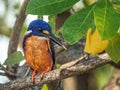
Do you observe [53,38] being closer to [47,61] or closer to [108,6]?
[47,61]

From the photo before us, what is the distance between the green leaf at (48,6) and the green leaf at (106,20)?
9 cm

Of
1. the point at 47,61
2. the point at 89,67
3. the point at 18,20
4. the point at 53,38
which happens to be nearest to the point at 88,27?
the point at 89,67

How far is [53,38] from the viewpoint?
180 cm

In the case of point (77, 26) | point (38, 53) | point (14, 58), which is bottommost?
point (38, 53)

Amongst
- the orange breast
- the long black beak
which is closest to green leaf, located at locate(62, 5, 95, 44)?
the long black beak

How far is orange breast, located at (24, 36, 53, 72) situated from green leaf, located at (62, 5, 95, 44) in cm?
87

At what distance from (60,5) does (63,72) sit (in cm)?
44

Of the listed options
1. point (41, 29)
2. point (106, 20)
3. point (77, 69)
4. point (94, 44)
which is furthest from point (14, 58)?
point (106, 20)

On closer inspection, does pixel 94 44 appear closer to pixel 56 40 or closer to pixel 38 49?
pixel 56 40

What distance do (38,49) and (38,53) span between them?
0.04m

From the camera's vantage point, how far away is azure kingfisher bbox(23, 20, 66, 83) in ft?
6.50

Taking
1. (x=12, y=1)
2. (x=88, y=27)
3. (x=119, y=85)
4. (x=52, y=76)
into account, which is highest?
(x=88, y=27)

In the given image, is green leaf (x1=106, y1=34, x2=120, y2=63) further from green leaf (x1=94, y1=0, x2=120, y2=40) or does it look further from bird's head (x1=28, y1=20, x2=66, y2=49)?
bird's head (x1=28, y1=20, x2=66, y2=49)

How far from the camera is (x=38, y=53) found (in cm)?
217
